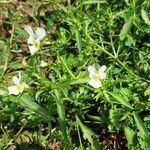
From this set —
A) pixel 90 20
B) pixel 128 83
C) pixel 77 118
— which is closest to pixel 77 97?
pixel 77 118

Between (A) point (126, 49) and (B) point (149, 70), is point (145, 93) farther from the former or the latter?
(A) point (126, 49)

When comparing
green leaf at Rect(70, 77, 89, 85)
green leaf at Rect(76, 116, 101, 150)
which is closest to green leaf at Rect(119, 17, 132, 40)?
green leaf at Rect(70, 77, 89, 85)

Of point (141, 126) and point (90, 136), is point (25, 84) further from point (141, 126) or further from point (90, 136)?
point (141, 126)

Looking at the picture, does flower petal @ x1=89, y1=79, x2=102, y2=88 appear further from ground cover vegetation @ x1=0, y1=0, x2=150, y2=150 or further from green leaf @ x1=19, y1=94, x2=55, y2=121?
green leaf @ x1=19, y1=94, x2=55, y2=121

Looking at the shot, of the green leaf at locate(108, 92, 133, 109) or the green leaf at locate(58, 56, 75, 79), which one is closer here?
the green leaf at locate(108, 92, 133, 109)

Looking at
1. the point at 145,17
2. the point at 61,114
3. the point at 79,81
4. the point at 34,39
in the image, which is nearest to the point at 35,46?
the point at 34,39

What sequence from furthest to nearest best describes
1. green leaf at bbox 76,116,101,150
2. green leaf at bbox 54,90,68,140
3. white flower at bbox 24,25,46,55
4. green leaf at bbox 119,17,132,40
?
green leaf at bbox 119,17,132,40
green leaf at bbox 76,116,101,150
white flower at bbox 24,25,46,55
green leaf at bbox 54,90,68,140

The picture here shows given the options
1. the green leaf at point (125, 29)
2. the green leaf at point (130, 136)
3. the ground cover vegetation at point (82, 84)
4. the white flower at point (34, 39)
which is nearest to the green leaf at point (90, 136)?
the ground cover vegetation at point (82, 84)

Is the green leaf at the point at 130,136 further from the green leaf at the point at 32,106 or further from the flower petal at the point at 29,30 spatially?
the flower petal at the point at 29,30
